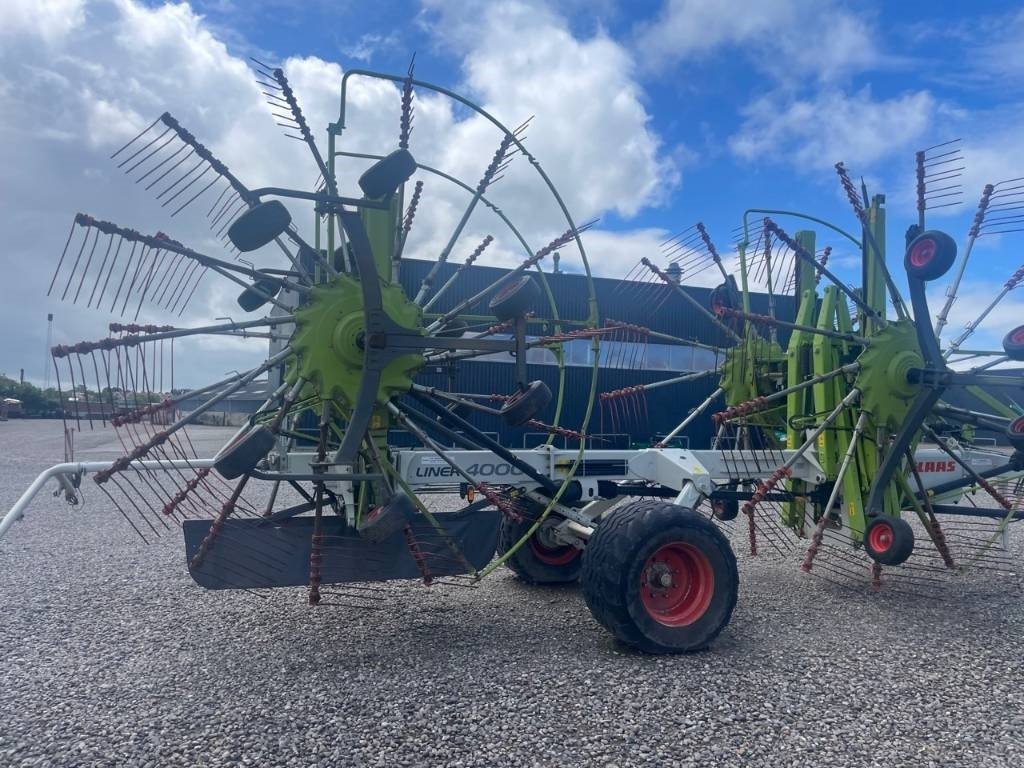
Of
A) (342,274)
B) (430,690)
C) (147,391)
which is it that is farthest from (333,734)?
(342,274)

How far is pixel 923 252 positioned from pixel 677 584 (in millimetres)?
3201

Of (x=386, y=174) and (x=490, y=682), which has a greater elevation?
(x=386, y=174)

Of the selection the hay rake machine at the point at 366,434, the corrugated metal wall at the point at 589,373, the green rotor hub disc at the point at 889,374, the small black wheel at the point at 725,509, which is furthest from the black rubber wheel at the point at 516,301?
the corrugated metal wall at the point at 589,373

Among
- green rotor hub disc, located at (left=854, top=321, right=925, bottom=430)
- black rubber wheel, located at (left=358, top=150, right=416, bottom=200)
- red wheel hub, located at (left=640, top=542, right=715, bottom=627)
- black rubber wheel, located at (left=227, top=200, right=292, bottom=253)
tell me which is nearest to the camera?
black rubber wheel, located at (left=227, top=200, right=292, bottom=253)

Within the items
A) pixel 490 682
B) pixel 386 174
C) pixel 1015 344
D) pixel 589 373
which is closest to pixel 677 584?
pixel 490 682

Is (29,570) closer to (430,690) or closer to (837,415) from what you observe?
(430,690)

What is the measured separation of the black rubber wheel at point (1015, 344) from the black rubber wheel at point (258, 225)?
588 centimetres

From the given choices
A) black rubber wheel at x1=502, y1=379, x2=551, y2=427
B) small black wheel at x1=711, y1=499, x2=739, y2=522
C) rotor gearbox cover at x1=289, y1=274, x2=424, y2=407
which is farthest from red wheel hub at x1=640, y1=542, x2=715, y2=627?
small black wheel at x1=711, y1=499, x2=739, y2=522

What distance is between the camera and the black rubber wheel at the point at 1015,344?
6688 millimetres

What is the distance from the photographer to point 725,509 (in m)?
7.77

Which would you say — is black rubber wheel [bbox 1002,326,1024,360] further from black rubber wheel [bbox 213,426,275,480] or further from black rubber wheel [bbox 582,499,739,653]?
black rubber wheel [bbox 213,426,275,480]

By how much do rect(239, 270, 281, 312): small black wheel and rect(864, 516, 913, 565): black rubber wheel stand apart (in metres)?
4.63

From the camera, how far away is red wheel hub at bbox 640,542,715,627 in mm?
5125

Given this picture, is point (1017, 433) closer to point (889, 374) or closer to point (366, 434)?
point (889, 374)
